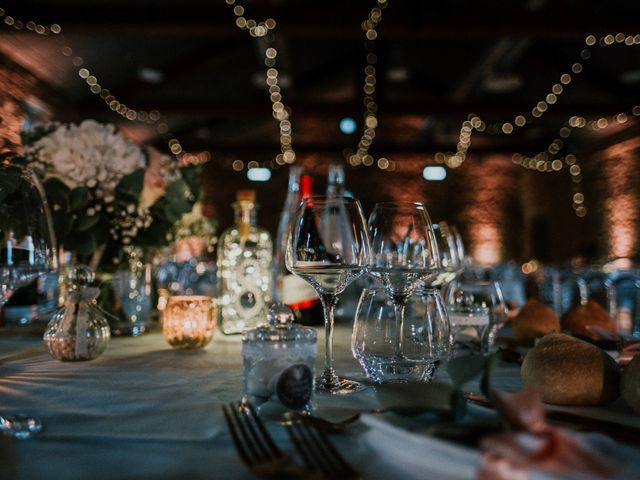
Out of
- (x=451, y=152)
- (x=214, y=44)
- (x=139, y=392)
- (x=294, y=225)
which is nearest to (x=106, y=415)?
(x=139, y=392)

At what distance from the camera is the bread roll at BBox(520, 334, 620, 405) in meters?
0.76

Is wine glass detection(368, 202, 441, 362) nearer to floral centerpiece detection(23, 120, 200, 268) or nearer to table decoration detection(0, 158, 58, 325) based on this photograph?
table decoration detection(0, 158, 58, 325)

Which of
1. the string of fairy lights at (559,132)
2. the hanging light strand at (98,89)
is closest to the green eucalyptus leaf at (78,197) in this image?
the hanging light strand at (98,89)

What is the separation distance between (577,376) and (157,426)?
528mm

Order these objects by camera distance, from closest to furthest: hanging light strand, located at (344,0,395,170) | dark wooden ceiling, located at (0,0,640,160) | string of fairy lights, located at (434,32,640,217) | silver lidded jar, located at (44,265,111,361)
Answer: silver lidded jar, located at (44,265,111,361), dark wooden ceiling, located at (0,0,640,160), hanging light strand, located at (344,0,395,170), string of fairy lights, located at (434,32,640,217)

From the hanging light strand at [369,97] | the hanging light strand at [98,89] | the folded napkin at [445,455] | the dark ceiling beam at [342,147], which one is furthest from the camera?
the dark ceiling beam at [342,147]

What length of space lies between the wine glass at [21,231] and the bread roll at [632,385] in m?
0.86

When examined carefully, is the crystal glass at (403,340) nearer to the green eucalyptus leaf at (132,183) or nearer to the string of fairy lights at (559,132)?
the green eucalyptus leaf at (132,183)

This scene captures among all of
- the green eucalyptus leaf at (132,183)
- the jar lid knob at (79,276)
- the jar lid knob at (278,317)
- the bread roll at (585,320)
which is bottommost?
the bread roll at (585,320)

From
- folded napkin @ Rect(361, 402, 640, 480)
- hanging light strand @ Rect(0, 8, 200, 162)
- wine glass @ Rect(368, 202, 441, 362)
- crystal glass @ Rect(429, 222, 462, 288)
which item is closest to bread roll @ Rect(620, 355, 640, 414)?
folded napkin @ Rect(361, 402, 640, 480)

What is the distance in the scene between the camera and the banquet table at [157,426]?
1.77 feet

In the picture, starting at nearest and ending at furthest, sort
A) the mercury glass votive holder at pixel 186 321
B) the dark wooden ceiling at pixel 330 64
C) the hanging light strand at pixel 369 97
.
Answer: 1. the mercury glass votive holder at pixel 186 321
2. the dark wooden ceiling at pixel 330 64
3. the hanging light strand at pixel 369 97

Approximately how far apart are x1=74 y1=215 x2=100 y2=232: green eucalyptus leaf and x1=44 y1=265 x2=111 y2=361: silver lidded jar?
0.91ft

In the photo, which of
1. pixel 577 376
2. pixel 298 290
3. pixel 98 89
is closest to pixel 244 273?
pixel 298 290
